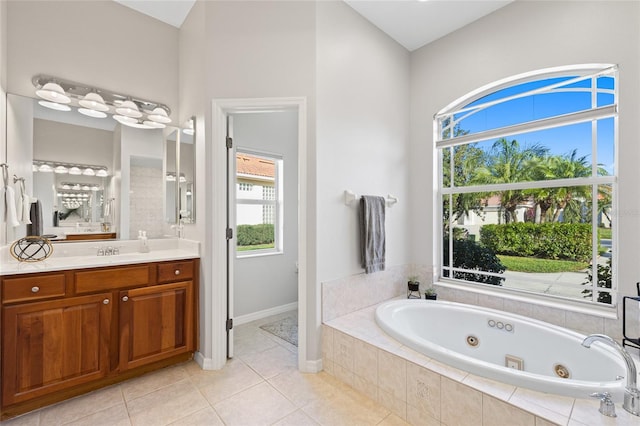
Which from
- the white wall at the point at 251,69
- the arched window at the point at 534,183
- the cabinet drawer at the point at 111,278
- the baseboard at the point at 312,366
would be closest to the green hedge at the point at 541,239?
the arched window at the point at 534,183

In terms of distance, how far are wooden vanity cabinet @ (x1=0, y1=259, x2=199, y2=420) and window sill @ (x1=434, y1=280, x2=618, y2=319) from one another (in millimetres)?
2392

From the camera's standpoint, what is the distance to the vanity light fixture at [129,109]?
8.20ft

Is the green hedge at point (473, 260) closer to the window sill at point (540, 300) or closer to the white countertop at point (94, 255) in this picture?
the window sill at point (540, 300)

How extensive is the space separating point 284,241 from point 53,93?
101 inches

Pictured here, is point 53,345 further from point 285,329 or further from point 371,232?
point 371,232

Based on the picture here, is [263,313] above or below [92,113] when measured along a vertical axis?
below

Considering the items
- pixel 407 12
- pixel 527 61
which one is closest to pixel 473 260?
pixel 527 61

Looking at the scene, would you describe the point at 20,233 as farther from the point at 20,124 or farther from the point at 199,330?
the point at 199,330

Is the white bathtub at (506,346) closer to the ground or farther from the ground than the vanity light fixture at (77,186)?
closer to the ground

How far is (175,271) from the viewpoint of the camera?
2.32m

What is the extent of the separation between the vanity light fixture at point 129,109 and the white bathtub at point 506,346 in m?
2.65

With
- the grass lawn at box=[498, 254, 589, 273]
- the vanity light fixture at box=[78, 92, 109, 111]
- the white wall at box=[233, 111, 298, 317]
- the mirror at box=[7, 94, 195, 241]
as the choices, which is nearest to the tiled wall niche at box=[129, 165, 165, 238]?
the mirror at box=[7, 94, 195, 241]

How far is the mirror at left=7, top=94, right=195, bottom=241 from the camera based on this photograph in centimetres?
217

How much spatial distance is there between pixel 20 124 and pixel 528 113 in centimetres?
397
